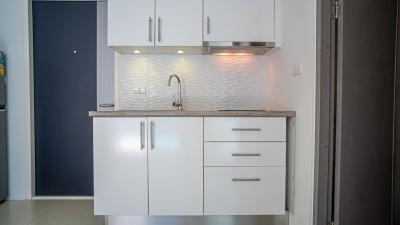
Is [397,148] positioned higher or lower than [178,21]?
lower

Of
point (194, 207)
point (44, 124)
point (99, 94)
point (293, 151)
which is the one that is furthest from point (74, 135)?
point (293, 151)

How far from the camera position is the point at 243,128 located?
6.34 ft

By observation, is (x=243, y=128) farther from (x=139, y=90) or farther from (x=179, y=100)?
(x=139, y=90)

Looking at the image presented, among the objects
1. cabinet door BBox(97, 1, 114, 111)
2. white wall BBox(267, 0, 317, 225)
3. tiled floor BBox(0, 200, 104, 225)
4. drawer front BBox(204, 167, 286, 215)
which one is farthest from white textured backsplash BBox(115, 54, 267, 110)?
tiled floor BBox(0, 200, 104, 225)

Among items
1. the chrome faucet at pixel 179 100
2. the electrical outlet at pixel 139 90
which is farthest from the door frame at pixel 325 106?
the electrical outlet at pixel 139 90

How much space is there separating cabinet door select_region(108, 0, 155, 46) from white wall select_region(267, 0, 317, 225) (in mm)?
1131

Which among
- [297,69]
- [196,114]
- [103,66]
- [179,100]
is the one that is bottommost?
[196,114]

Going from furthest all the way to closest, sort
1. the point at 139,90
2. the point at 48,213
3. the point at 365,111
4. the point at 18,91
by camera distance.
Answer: the point at 18,91
the point at 139,90
the point at 48,213
the point at 365,111

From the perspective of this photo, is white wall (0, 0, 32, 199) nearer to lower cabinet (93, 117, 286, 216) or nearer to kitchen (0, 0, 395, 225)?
kitchen (0, 0, 395, 225)

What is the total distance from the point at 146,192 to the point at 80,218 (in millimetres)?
853

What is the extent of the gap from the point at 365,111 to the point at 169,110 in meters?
1.39

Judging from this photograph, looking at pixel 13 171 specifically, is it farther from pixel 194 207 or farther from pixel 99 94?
pixel 194 207

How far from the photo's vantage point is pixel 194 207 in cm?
195

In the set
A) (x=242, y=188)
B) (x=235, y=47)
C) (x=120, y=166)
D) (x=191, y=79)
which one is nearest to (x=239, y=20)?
(x=235, y=47)
